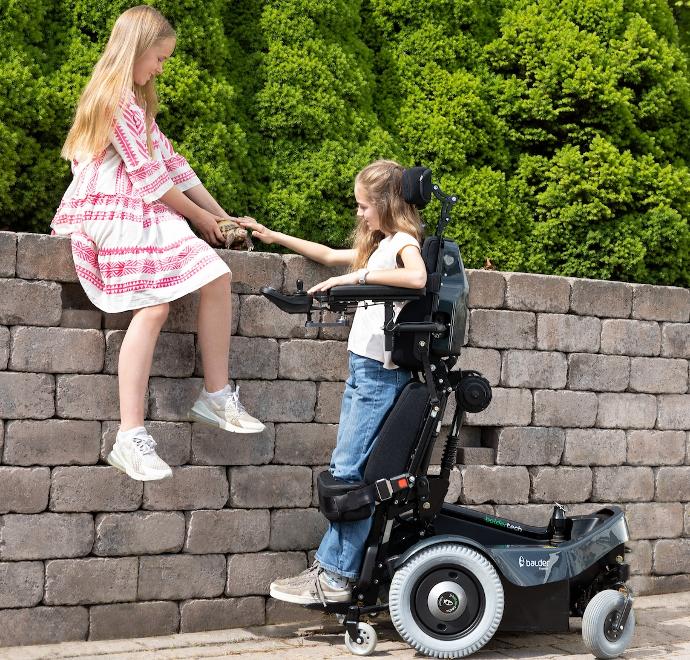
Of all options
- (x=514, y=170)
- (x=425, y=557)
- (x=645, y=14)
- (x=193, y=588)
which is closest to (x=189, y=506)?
(x=193, y=588)

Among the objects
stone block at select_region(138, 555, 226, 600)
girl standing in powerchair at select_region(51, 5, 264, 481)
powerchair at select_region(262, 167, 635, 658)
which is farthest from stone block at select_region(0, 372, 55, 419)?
powerchair at select_region(262, 167, 635, 658)

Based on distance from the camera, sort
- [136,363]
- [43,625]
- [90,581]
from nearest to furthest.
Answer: [136,363], [43,625], [90,581]

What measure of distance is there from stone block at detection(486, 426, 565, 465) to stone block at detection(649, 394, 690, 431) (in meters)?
0.77

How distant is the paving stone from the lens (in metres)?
4.71

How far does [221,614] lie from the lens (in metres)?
5.20

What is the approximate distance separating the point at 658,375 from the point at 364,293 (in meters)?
2.69

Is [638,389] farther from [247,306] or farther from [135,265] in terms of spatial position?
[135,265]

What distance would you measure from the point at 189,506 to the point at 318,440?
74cm

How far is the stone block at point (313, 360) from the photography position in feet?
17.8

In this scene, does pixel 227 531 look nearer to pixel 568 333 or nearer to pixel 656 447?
pixel 568 333

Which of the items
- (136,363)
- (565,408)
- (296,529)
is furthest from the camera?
(565,408)

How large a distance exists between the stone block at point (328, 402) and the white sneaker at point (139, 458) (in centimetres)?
106

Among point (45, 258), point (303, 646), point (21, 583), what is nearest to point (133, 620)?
point (21, 583)

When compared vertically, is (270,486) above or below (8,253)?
below
